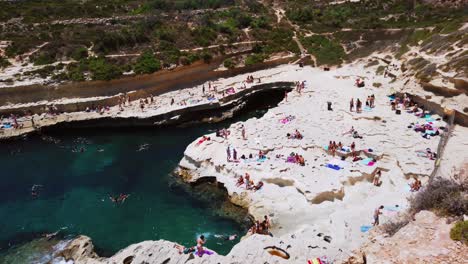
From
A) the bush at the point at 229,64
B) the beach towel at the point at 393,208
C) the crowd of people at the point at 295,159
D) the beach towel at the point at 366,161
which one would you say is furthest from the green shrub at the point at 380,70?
the beach towel at the point at 393,208

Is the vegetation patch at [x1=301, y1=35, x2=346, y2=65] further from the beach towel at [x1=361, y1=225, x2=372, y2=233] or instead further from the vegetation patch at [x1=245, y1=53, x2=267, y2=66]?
the beach towel at [x1=361, y1=225, x2=372, y2=233]

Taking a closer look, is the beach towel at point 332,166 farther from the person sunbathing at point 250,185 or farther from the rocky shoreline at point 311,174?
the person sunbathing at point 250,185

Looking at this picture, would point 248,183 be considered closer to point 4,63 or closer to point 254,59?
point 254,59

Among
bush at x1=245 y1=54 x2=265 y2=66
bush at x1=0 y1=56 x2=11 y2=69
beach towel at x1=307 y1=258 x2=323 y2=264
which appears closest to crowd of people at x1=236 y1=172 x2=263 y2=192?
beach towel at x1=307 y1=258 x2=323 y2=264

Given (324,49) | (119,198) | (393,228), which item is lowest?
(119,198)

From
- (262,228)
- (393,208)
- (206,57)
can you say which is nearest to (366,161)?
(393,208)

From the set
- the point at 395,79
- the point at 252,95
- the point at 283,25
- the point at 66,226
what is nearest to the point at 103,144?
the point at 66,226
